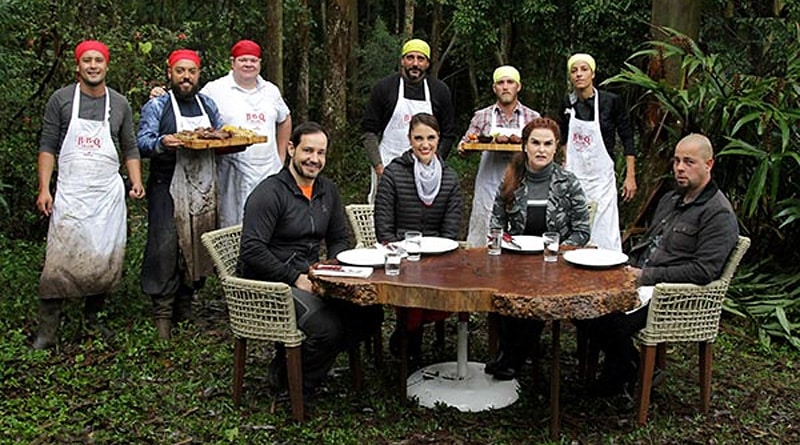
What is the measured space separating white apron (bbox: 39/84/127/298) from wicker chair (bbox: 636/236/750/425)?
3270 mm

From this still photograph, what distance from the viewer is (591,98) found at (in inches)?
245

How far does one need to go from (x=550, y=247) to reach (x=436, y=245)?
25.0 inches

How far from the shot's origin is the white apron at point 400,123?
6285mm

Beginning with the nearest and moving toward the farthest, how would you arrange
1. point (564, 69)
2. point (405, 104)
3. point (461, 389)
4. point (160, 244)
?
point (461, 389), point (160, 244), point (405, 104), point (564, 69)

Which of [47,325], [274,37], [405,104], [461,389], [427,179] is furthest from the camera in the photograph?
[274,37]

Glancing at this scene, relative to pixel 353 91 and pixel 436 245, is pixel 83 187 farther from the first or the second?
pixel 353 91

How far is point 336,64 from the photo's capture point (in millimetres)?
12188

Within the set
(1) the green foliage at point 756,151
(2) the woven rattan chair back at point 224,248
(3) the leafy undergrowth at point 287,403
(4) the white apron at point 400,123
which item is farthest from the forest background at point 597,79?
(2) the woven rattan chair back at point 224,248

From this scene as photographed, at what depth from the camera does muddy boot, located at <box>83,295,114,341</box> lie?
18.7 ft

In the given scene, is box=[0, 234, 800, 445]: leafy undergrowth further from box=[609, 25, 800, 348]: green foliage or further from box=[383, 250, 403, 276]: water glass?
box=[383, 250, 403, 276]: water glass

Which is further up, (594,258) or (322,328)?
(594,258)

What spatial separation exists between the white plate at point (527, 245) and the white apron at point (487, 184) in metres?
1.32

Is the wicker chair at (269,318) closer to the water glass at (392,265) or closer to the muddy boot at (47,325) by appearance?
the water glass at (392,265)

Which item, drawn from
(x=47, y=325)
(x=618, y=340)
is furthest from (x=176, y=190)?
(x=618, y=340)
